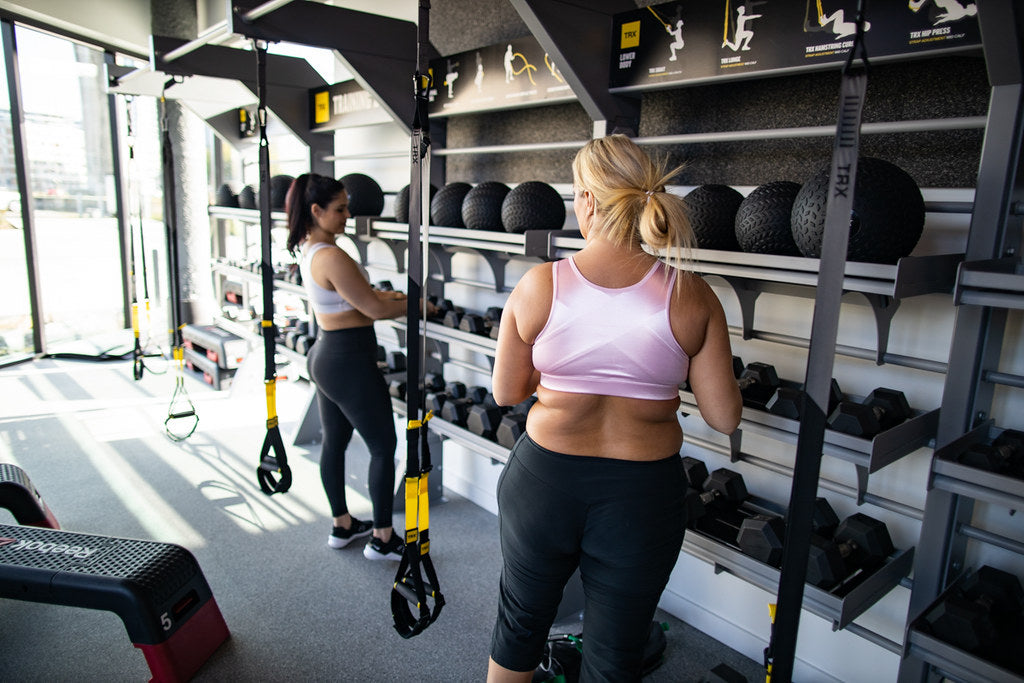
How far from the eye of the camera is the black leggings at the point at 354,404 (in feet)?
8.21

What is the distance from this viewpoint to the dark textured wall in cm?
182

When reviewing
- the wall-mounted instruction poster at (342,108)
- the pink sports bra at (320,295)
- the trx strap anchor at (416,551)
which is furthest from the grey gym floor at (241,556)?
the wall-mounted instruction poster at (342,108)

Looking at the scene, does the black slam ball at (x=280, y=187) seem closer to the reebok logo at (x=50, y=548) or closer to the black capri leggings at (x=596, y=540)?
the reebok logo at (x=50, y=548)

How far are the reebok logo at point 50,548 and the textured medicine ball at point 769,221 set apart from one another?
2.27 meters

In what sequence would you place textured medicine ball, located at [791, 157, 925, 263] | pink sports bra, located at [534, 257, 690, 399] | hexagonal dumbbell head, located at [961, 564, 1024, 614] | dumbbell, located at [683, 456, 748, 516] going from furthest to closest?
dumbbell, located at [683, 456, 748, 516] < hexagonal dumbbell head, located at [961, 564, 1024, 614] < textured medicine ball, located at [791, 157, 925, 263] < pink sports bra, located at [534, 257, 690, 399]

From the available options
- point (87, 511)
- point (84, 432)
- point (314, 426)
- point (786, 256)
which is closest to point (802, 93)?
point (786, 256)

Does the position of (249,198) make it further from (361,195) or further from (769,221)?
(769,221)

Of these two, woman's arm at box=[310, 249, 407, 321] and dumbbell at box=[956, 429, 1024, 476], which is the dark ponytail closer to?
woman's arm at box=[310, 249, 407, 321]

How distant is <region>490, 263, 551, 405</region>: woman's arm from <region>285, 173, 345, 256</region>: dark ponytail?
1414 millimetres

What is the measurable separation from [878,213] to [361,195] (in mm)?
2507

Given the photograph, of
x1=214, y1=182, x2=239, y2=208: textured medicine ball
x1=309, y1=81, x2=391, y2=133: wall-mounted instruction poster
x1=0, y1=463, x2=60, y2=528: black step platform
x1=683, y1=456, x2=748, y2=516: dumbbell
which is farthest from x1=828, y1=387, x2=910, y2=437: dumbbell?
x1=214, y1=182, x2=239, y2=208: textured medicine ball

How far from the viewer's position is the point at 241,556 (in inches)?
110

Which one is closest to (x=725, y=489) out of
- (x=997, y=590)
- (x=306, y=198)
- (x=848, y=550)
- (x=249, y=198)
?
(x=848, y=550)

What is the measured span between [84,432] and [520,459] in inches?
152
